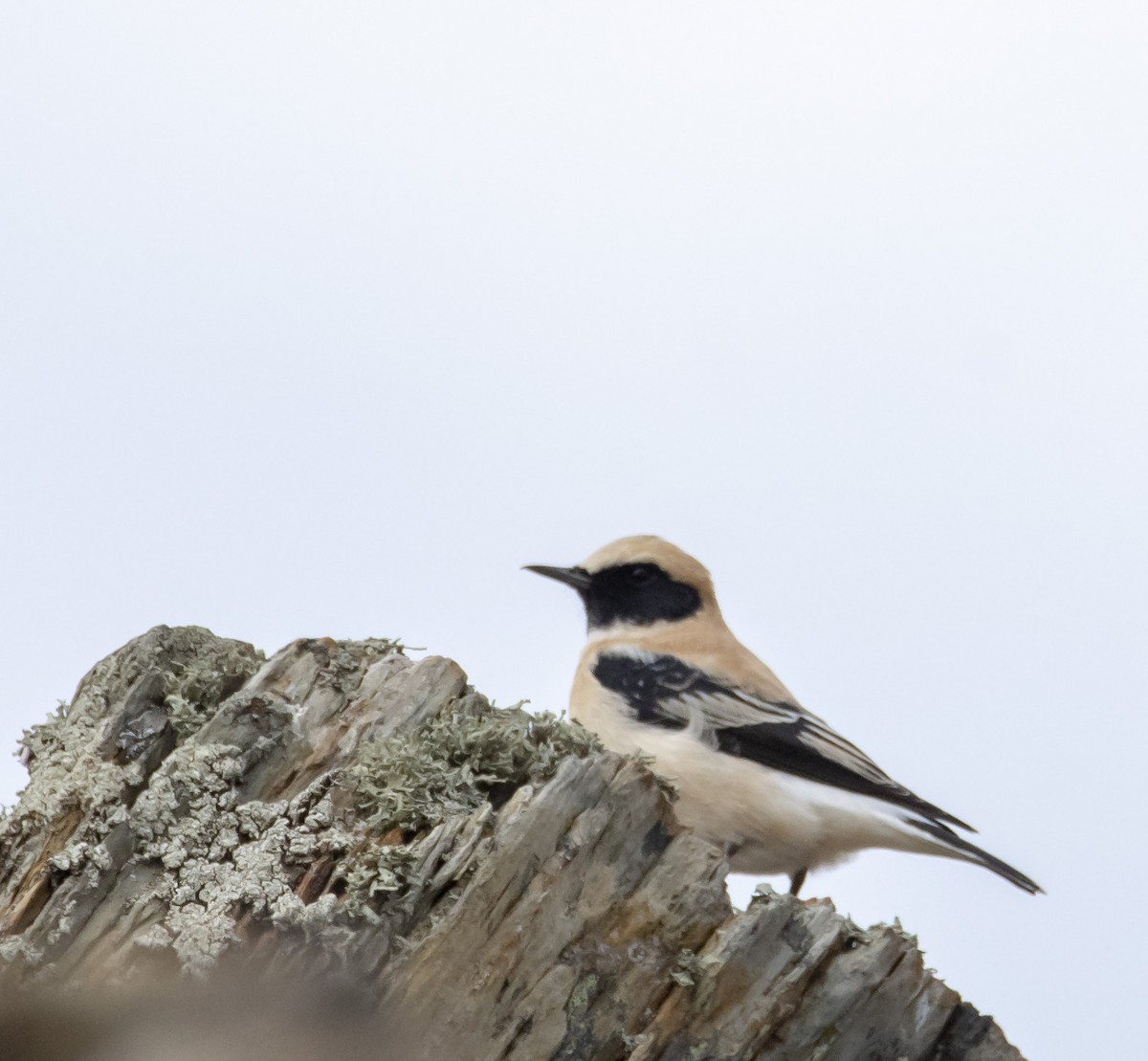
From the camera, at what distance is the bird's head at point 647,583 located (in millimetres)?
8242

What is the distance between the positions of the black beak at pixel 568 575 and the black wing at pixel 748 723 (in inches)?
31.9

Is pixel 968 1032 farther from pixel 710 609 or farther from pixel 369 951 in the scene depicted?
pixel 710 609

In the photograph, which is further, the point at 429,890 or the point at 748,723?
the point at 748,723

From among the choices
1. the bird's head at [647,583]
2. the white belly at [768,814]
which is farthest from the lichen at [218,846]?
the bird's head at [647,583]

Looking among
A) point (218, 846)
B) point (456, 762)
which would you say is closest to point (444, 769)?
point (456, 762)

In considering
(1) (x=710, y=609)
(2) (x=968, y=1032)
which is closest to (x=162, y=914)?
(2) (x=968, y=1032)

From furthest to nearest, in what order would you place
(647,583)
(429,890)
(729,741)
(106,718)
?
(647,583)
(729,741)
(106,718)
(429,890)

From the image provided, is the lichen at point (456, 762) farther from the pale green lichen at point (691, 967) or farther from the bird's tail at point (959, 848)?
the bird's tail at point (959, 848)

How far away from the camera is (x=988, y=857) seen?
6.77 metres

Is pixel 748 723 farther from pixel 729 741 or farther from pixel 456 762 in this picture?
pixel 456 762

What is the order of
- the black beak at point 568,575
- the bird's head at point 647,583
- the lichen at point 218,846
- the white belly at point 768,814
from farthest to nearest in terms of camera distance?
the black beak at point 568,575
the bird's head at point 647,583
the white belly at point 768,814
the lichen at point 218,846

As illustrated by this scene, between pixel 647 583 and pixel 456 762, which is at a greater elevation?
pixel 647 583

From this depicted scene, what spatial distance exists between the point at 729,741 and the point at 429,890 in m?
3.38

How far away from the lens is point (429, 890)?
12.6 feet
